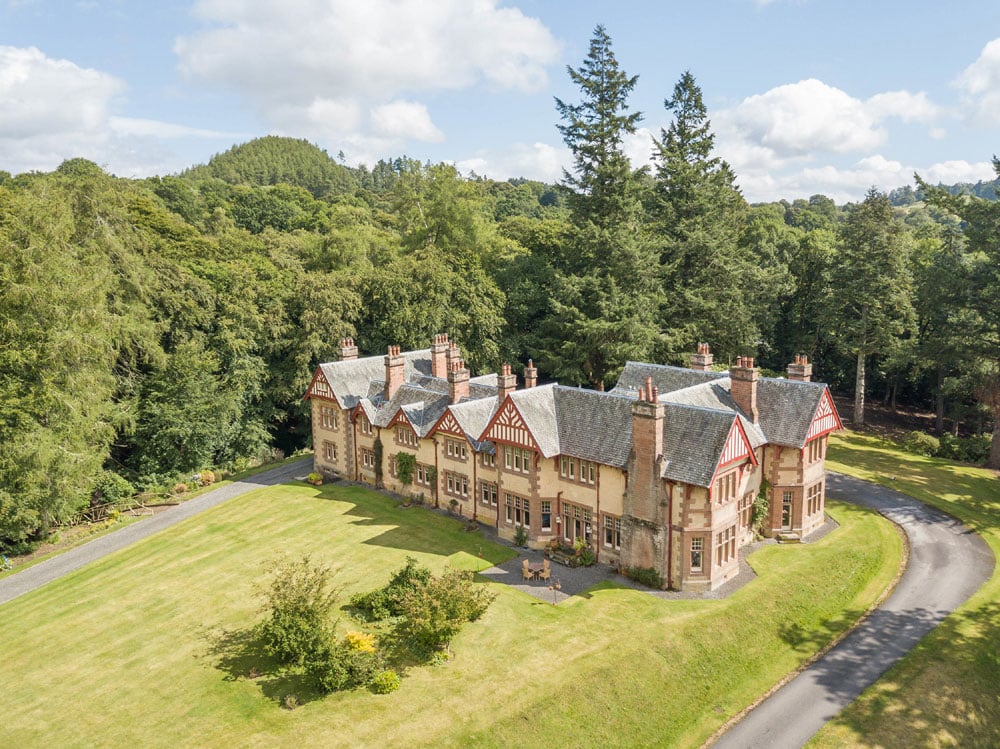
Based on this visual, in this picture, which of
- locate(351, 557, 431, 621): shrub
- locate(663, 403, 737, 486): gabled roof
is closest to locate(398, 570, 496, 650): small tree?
locate(351, 557, 431, 621): shrub

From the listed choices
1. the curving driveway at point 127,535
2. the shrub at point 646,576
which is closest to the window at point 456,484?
the shrub at point 646,576

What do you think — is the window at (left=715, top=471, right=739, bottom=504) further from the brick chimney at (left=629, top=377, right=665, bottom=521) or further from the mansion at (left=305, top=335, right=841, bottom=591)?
the brick chimney at (left=629, top=377, right=665, bottom=521)

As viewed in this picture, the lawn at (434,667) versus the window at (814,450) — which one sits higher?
the window at (814,450)

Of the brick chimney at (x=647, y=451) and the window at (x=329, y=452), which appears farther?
the window at (x=329, y=452)

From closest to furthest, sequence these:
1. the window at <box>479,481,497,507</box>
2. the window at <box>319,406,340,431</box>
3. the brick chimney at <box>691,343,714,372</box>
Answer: the window at <box>479,481,497,507</box> < the brick chimney at <box>691,343,714,372</box> < the window at <box>319,406,340,431</box>

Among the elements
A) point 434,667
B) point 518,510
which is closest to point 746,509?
point 518,510

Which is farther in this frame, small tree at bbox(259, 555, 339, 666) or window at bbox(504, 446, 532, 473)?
window at bbox(504, 446, 532, 473)

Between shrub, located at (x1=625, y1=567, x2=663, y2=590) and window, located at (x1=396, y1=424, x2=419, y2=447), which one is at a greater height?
window, located at (x1=396, y1=424, x2=419, y2=447)

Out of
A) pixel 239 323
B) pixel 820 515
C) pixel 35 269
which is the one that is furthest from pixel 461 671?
pixel 239 323

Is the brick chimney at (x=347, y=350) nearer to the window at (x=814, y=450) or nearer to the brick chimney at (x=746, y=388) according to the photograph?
the brick chimney at (x=746, y=388)
